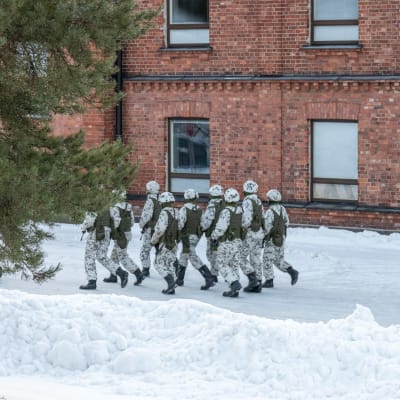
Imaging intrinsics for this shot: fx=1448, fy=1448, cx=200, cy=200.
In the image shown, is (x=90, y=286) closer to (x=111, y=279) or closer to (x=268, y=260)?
(x=111, y=279)

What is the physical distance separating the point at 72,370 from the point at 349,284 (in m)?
7.63

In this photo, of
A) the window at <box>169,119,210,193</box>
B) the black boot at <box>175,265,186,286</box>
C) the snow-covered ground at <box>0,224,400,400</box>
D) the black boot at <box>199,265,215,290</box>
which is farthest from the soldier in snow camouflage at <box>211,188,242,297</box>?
the window at <box>169,119,210,193</box>

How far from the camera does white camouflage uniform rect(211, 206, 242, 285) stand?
72.7 feet

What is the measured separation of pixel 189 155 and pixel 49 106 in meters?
13.6

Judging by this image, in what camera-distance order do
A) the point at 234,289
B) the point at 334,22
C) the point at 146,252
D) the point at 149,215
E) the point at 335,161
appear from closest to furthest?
the point at 234,289
the point at 149,215
the point at 146,252
the point at 334,22
the point at 335,161

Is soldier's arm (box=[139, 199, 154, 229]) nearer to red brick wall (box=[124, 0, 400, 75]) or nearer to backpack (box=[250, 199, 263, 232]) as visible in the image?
backpack (box=[250, 199, 263, 232])

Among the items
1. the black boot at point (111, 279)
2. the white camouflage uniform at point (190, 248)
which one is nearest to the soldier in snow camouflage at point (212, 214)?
the white camouflage uniform at point (190, 248)

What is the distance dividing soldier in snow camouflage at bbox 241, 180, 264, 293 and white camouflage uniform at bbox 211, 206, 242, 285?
15.2 inches

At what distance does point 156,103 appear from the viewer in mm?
29703

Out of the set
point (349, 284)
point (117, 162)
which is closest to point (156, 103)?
point (349, 284)

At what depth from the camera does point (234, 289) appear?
22172mm

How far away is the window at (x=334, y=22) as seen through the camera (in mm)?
27656

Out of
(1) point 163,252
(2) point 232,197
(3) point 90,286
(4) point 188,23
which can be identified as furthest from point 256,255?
(4) point 188,23

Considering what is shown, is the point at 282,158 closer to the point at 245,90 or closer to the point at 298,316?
the point at 245,90
